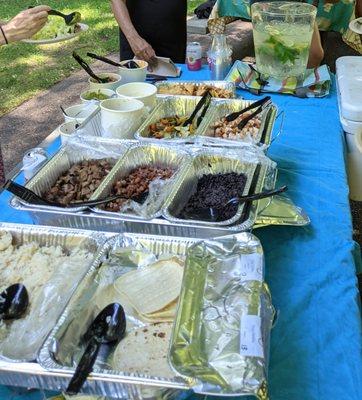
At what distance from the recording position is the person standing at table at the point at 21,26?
1.75 metres

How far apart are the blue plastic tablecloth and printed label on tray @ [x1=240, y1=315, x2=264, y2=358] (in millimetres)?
145

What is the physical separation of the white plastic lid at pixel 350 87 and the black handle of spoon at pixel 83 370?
142cm

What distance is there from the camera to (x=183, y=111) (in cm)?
188

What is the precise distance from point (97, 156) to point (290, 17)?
116 cm

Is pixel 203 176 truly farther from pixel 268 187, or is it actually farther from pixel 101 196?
pixel 101 196

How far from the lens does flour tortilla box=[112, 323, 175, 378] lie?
81 cm

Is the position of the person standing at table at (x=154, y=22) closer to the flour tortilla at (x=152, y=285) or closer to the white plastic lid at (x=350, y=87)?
the white plastic lid at (x=350, y=87)

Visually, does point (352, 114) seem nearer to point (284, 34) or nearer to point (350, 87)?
point (350, 87)

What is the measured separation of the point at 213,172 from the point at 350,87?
33.1 inches

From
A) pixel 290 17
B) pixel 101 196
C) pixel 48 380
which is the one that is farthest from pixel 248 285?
pixel 290 17

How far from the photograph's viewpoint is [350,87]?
1.91m

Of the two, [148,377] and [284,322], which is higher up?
[148,377]

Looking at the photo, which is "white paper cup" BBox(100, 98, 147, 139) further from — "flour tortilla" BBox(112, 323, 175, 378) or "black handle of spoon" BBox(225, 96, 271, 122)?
"flour tortilla" BBox(112, 323, 175, 378)

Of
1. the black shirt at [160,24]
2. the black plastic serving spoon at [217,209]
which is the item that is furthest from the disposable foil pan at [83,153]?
the black shirt at [160,24]
